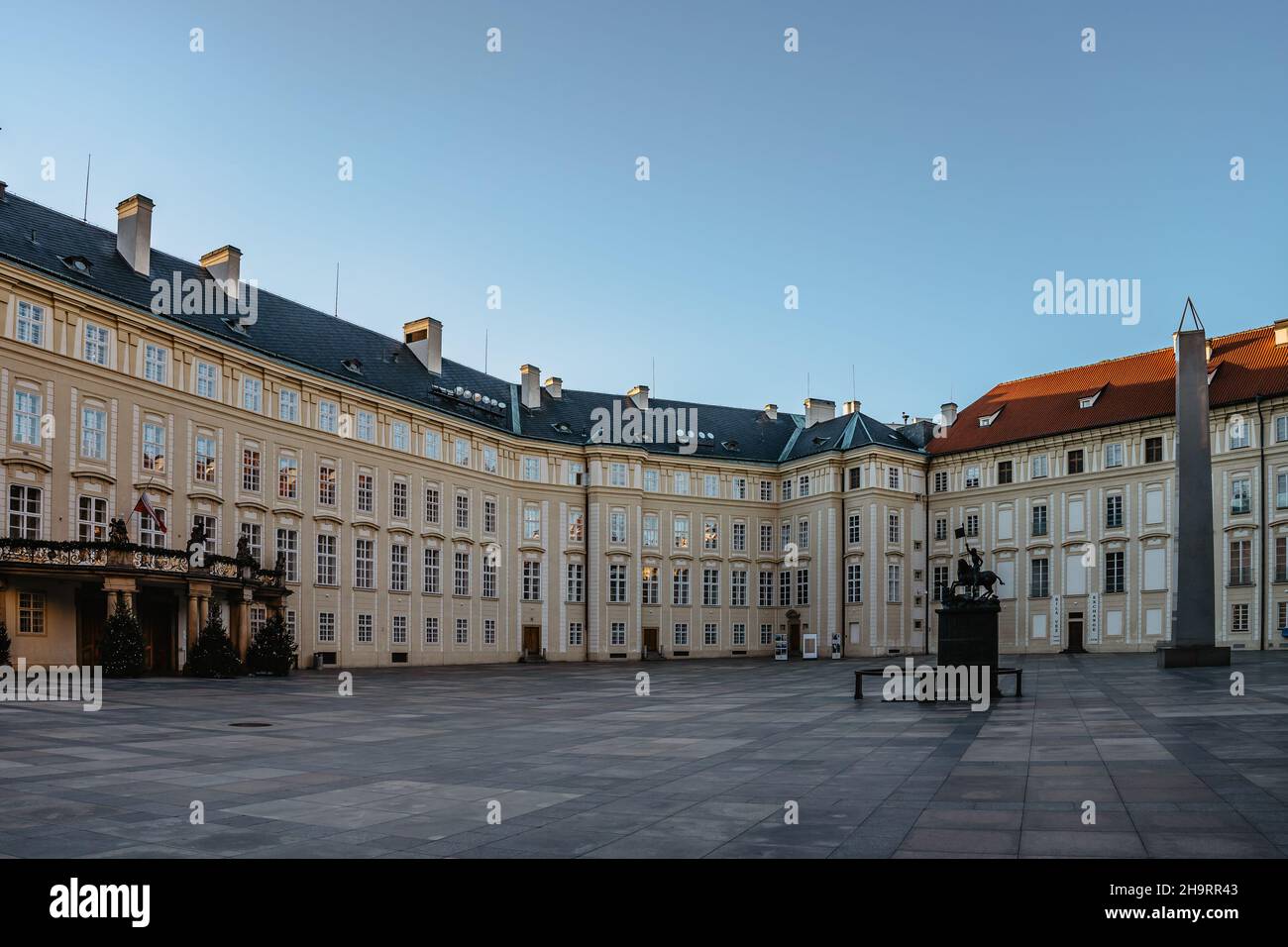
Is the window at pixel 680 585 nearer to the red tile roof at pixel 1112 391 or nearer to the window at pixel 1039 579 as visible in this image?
the red tile roof at pixel 1112 391

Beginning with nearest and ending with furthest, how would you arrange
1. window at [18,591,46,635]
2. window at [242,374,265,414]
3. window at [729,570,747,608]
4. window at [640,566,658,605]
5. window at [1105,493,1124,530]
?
window at [18,591,46,635], window at [242,374,265,414], window at [1105,493,1124,530], window at [640,566,658,605], window at [729,570,747,608]

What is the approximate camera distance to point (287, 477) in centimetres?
5084

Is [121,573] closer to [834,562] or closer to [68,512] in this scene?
[68,512]

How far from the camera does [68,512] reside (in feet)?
127

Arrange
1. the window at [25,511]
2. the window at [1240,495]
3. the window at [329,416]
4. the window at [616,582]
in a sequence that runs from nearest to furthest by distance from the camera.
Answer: the window at [25,511] → the window at [329,416] → the window at [1240,495] → the window at [616,582]

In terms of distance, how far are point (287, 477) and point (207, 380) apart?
6766 millimetres

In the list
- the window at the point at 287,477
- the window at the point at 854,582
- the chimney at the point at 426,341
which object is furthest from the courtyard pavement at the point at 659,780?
the window at the point at 854,582

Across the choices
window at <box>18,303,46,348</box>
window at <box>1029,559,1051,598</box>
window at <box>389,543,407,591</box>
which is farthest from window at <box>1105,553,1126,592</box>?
window at <box>18,303,46,348</box>

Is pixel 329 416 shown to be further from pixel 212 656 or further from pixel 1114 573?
pixel 1114 573

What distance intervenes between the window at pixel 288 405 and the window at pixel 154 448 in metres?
7.64

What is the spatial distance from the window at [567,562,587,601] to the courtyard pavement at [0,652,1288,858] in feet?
143

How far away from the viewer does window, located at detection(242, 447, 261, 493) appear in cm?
4809

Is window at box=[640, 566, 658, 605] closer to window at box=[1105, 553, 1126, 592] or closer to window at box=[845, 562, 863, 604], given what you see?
window at box=[845, 562, 863, 604]

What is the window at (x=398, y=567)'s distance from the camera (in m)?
56.9
